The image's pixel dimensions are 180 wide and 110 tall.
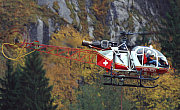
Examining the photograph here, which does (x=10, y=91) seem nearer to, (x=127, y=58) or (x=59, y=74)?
(x=59, y=74)

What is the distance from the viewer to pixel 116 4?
60.0m

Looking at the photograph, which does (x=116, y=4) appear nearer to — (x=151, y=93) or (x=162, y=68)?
(x=151, y=93)

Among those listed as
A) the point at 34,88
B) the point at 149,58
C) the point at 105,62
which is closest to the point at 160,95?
the point at 34,88

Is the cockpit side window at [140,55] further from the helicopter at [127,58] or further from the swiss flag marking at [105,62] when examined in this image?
the swiss flag marking at [105,62]

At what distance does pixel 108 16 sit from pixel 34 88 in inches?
856

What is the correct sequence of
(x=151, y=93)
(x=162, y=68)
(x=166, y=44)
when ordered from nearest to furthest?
(x=162, y=68)
(x=151, y=93)
(x=166, y=44)

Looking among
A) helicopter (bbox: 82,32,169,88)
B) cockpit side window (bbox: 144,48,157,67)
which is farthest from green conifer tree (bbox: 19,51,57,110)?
cockpit side window (bbox: 144,48,157,67)

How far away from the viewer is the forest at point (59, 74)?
42066mm

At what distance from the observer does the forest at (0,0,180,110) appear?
138 feet

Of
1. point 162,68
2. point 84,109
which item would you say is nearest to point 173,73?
point 84,109

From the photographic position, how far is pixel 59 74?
50.6m

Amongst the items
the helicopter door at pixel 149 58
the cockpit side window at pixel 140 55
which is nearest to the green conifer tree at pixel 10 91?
the cockpit side window at pixel 140 55

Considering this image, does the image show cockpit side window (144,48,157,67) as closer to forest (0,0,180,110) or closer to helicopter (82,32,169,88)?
helicopter (82,32,169,88)

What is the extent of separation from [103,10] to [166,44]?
42.4 feet
